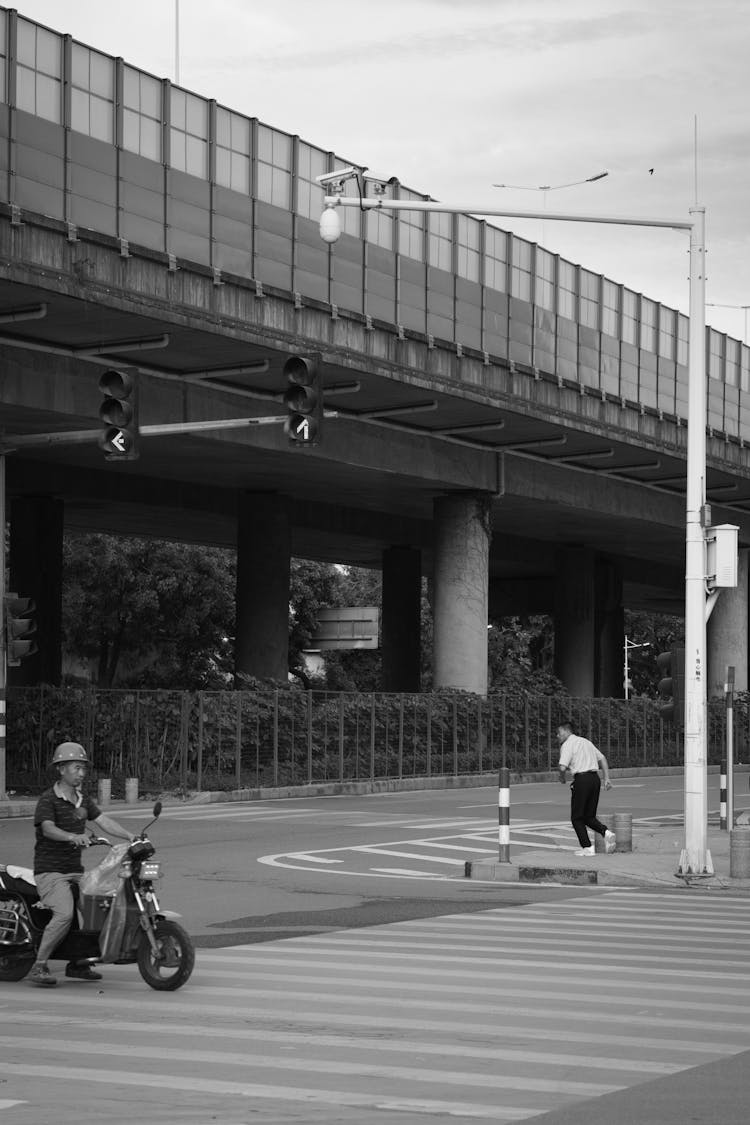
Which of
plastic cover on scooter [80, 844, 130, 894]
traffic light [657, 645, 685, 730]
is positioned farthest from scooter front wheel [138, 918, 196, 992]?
traffic light [657, 645, 685, 730]

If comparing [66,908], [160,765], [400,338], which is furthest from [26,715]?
[66,908]

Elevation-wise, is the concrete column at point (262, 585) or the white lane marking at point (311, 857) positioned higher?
the concrete column at point (262, 585)

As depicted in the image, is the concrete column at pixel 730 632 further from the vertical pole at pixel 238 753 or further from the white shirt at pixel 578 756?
the white shirt at pixel 578 756

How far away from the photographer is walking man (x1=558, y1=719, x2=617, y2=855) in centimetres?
2273

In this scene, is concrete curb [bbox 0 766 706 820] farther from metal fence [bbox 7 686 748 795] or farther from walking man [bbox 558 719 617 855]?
walking man [bbox 558 719 617 855]

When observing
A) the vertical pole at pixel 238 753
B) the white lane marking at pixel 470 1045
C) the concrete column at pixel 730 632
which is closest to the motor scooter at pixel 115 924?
the white lane marking at pixel 470 1045

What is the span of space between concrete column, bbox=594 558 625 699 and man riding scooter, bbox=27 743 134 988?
58623mm

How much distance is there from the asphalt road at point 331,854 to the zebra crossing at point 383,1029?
6.28 ft

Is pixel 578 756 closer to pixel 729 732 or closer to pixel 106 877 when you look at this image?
pixel 729 732

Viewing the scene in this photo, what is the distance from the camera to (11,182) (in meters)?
31.1

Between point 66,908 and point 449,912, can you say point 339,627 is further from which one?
point 66,908

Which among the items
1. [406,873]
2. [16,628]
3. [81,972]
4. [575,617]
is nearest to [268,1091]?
[81,972]

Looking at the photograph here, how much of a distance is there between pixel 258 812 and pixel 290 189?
43.9 feet

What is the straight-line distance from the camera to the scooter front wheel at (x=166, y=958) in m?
11.9
